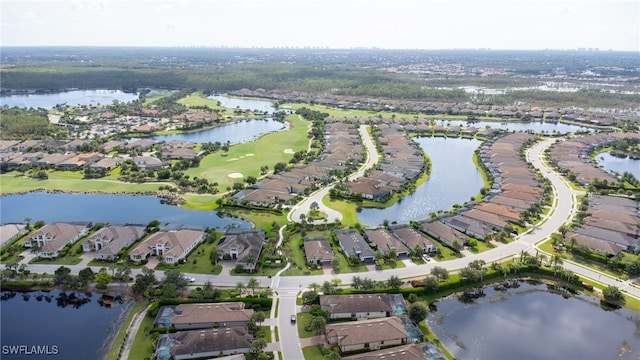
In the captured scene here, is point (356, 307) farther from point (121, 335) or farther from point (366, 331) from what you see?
point (121, 335)

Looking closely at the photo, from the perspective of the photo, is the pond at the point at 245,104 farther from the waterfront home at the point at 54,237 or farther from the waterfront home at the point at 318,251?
the waterfront home at the point at 318,251

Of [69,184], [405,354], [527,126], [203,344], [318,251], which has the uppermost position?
[527,126]

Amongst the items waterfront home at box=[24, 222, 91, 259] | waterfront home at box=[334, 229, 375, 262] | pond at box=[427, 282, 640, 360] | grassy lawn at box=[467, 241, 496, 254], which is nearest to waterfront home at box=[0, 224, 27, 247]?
waterfront home at box=[24, 222, 91, 259]

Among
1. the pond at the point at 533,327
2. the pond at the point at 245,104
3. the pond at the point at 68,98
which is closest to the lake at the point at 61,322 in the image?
the pond at the point at 533,327

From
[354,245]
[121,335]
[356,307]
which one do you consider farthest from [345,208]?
[121,335]

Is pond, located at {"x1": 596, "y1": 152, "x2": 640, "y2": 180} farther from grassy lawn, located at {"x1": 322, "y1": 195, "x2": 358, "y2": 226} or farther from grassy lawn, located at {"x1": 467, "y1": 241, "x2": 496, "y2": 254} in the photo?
grassy lawn, located at {"x1": 322, "y1": 195, "x2": 358, "y2": 226}

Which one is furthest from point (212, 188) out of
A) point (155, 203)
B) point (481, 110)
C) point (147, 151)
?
point (481, 110)

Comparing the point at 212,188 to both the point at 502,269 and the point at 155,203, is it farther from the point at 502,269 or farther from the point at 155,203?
the point at 502,269
